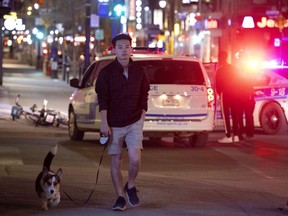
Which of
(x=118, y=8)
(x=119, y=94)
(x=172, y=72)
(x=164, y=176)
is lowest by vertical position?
(x=164, y=176)

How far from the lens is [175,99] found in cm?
1562

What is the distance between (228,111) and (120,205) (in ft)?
29.4

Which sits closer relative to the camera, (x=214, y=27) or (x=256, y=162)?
(x=256, y=162)

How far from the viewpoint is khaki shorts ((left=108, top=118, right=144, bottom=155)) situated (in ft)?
30.7

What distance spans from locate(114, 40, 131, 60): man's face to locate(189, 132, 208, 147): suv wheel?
7238 millimetres

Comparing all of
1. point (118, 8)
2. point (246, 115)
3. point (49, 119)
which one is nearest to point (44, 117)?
point (49, 119)

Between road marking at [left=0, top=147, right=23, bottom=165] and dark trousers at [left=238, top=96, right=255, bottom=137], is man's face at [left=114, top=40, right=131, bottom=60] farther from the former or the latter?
dark trousers at [left=238, top=96, right=255, bottom=137]

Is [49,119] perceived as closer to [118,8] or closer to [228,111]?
[228,111]

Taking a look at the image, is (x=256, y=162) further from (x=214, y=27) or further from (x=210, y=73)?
(x=214, y=27)

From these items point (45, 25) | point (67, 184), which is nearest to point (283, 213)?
point (67, 184)

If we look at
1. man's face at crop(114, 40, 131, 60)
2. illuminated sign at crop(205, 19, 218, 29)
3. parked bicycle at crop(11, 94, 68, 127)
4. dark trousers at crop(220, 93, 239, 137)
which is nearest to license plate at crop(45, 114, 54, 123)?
parked bicycle at crop(11, 94, 68, 127)

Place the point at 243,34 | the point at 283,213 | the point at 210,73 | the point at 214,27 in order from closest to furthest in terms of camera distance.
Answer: the point at 283,213 → the point at 210,73 → the point at 243,34 → the point at 214,27

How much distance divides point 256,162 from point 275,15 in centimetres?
2001

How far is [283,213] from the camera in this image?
9.37m
